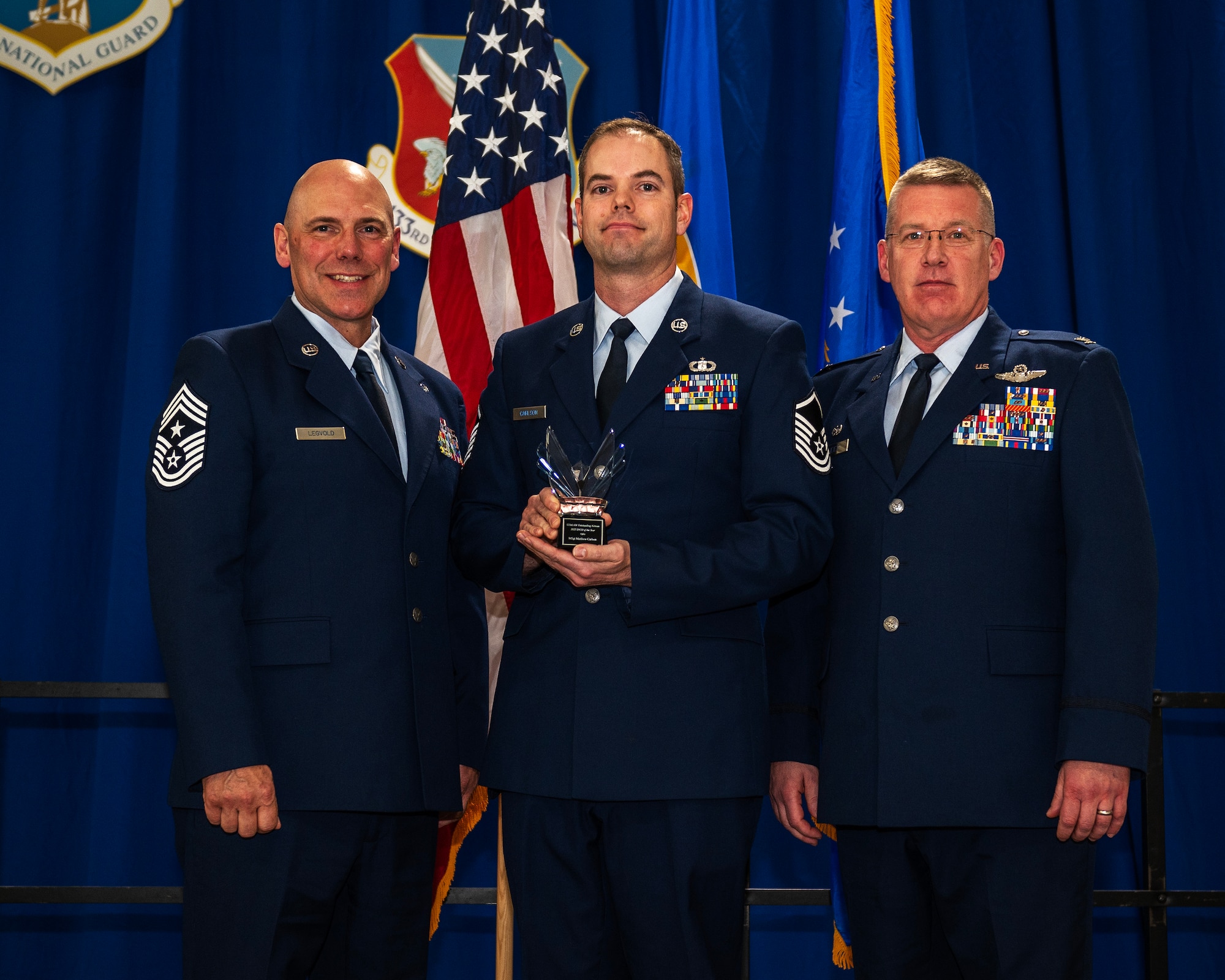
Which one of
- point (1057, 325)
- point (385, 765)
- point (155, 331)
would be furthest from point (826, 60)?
point (385, 765)

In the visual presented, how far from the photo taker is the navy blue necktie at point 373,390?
2.43 m

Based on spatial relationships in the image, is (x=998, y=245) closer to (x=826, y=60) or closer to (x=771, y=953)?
(x=826, y=60)

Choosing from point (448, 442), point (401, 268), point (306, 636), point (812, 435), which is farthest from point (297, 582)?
point (401, 268)

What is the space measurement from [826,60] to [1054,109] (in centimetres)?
85

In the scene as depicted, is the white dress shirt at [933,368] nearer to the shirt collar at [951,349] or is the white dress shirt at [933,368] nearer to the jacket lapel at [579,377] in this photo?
the shirt collar at [951,349]

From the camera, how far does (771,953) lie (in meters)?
4.00

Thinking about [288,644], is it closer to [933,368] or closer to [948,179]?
[933,368]

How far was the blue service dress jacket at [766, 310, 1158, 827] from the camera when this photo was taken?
2.12m

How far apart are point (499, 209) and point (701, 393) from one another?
1467 mm

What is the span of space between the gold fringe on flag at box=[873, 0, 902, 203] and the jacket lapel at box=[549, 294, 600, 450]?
1522 mm

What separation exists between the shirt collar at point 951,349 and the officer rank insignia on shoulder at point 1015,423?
0.13m

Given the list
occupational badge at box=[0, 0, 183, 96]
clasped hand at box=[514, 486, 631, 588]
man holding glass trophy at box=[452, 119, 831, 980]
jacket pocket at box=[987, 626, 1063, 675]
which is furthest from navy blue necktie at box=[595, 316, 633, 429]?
occupational badge at box=[0, 0, 183, 96]

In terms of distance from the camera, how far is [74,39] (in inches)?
162

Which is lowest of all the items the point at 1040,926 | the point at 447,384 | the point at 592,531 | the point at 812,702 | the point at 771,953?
the point at 771,953
